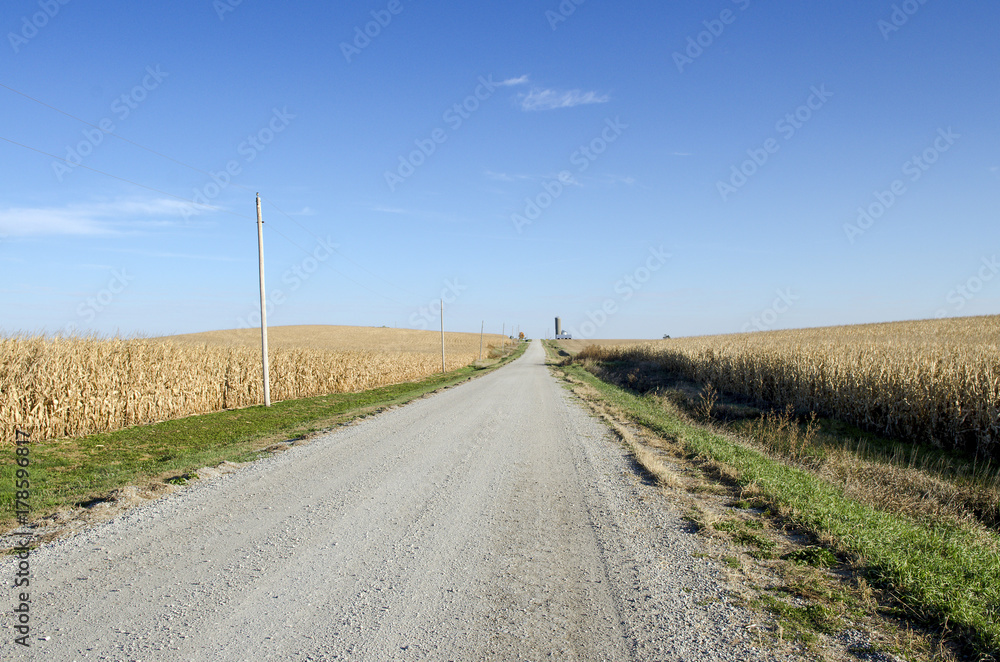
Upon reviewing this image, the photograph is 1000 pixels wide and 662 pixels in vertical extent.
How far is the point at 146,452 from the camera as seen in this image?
11930 mm

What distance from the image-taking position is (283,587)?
4289 millimetres

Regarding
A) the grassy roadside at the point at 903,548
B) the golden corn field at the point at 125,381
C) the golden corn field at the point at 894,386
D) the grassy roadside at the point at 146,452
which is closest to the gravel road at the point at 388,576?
the grassy roadside at the point at 903,548

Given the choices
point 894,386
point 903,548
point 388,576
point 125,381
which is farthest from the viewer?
point 125,381

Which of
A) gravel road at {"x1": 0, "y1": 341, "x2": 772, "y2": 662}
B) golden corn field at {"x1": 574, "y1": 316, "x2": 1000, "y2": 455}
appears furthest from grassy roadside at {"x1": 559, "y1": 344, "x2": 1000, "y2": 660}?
golden corn field at {"x1": 574, "y1": 316, "x2": 1000, "y2": 455}

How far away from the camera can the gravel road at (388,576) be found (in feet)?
11.4

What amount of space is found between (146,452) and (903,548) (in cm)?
1302

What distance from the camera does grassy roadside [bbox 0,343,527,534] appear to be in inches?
300

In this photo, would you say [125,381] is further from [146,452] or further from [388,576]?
[388,576]

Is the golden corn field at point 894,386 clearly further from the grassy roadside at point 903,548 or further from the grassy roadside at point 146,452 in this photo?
the grassy roadside at point 146,452

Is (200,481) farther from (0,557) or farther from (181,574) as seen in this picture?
(181,574)

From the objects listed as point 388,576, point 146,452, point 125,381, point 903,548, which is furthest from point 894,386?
point 125,381

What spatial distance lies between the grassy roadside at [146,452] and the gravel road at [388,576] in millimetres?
1361

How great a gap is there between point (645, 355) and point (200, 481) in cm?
3918

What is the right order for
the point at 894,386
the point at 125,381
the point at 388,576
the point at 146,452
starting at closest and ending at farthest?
the point at 388,576
the point at 146,452
the point at 894,386
the point at 125,381
